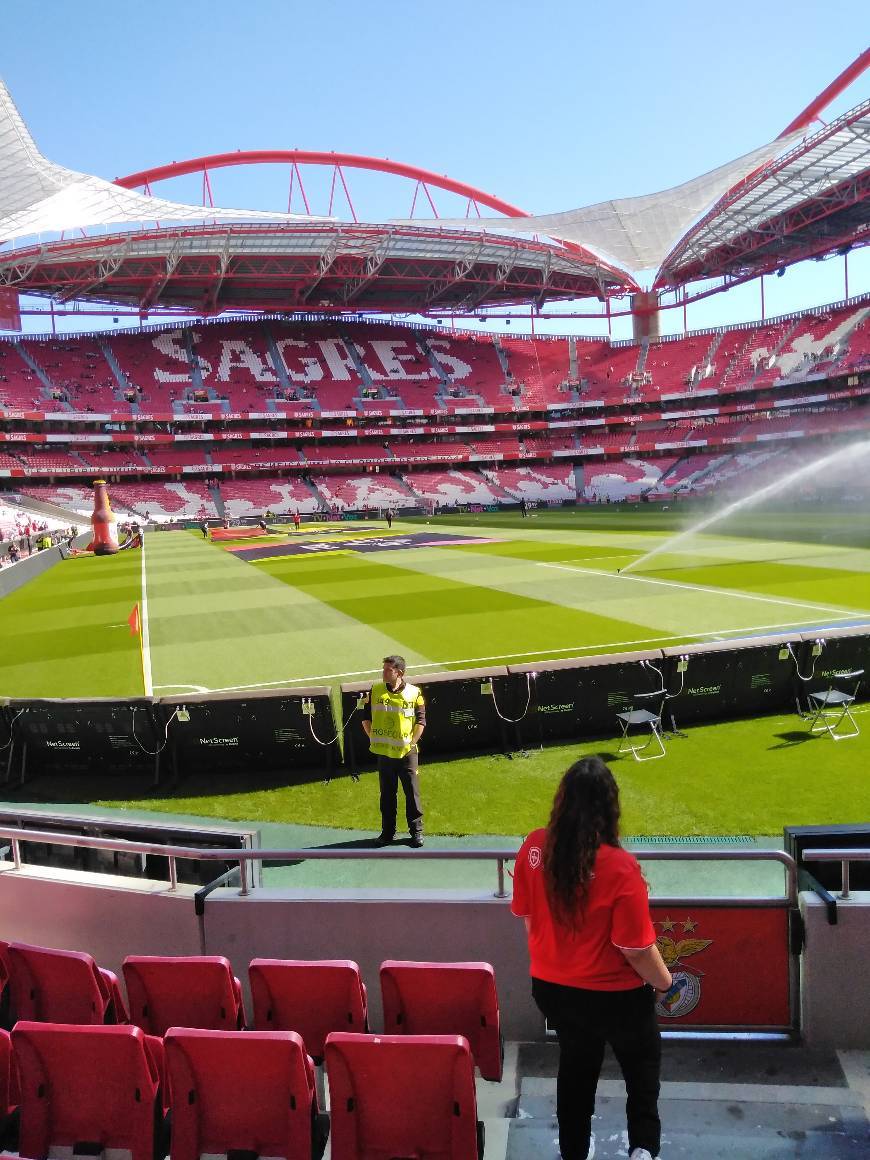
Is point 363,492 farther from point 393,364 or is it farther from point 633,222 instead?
point 633,222

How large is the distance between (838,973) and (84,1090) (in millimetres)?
3433

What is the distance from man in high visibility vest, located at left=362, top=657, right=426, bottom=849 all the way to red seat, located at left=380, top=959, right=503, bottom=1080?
4141 mm

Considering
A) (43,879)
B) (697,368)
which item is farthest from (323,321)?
(43,879)

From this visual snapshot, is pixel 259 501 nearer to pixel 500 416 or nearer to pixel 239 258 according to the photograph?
pixel 239 258

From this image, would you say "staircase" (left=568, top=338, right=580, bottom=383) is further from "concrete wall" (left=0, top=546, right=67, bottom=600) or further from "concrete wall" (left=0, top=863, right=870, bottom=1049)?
"concrete wall" (left=0, top=863, right=870, bottom=1049)

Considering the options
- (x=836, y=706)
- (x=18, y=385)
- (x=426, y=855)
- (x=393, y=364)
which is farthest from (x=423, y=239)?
(x=426, y=855)

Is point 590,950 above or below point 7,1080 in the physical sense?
above

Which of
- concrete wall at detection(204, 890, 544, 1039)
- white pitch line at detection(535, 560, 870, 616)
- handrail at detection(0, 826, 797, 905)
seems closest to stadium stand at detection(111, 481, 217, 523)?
white pitch line at detection(535, 560, 870, 616)

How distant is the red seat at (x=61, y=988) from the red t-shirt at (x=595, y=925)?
2150 mm

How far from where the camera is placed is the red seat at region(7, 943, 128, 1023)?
3.98 meters

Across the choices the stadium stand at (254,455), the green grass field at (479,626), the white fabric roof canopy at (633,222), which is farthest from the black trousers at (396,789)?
the stadium stand at (254,455)

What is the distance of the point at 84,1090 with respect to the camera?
337cm

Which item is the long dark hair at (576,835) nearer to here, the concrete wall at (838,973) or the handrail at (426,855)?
the handrail at (426,855)

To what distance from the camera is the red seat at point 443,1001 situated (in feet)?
12.1
